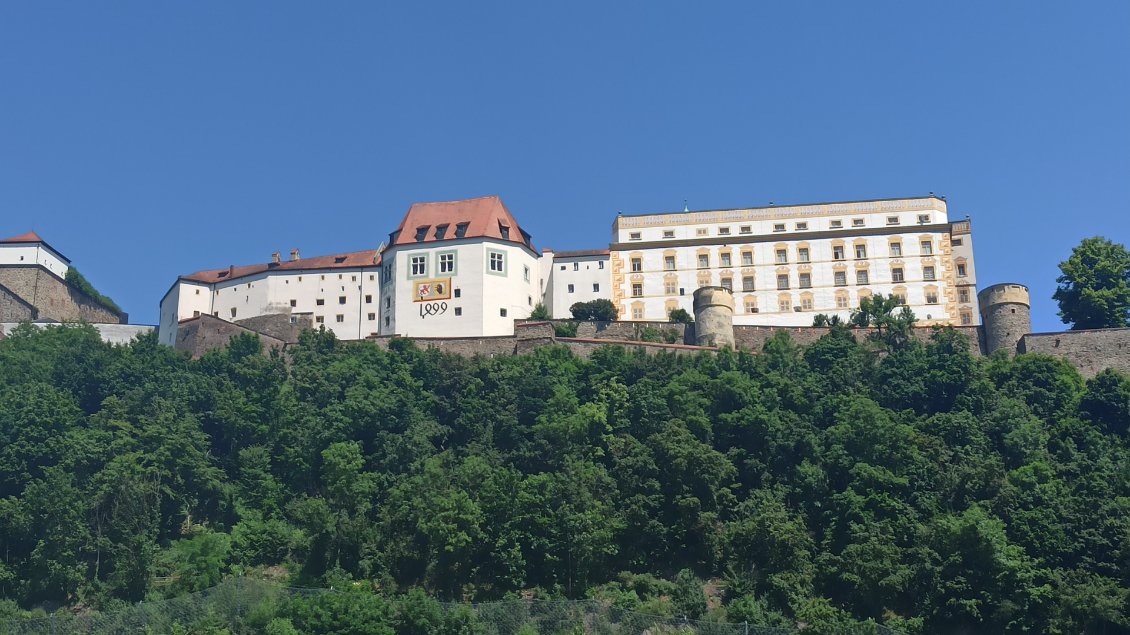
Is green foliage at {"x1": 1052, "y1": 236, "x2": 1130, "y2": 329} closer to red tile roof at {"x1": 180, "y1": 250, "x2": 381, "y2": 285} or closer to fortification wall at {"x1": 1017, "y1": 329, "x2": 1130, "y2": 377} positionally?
fortification wall at {"x1": 1017, "y1": 329, "x2": 1130, "y2": 377}

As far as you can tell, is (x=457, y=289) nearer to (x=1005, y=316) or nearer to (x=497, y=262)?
(x=497, y=262)

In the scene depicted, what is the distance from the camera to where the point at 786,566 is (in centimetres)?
5197

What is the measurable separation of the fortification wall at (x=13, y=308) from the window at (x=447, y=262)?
2794cm

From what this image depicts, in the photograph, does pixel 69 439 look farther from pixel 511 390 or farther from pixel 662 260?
pixel 662 260

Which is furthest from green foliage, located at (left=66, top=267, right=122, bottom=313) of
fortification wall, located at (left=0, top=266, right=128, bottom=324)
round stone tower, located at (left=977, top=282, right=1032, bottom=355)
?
round stone tower, located at (left=977, top=282, right=1032, bottom=355)

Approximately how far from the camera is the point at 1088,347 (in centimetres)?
7256

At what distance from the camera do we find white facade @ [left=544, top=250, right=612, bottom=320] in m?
85.8

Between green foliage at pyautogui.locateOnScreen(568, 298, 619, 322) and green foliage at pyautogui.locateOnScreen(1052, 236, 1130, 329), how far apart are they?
24.7 meters

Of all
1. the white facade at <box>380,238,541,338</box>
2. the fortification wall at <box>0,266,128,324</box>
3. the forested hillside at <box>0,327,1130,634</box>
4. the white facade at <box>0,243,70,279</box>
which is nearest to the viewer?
the forested hillside at <box>0,327,1130,634</box>

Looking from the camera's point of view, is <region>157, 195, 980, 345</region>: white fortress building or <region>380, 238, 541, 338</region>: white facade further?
<region>157, 195, 980, 345</region>: white fortress building

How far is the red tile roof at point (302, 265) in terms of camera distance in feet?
284

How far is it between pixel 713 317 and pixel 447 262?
16057 mm

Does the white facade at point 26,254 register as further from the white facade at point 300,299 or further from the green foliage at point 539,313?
the green foliage at point 539,313

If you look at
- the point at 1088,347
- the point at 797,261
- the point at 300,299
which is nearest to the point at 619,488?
the point at 1088,347
